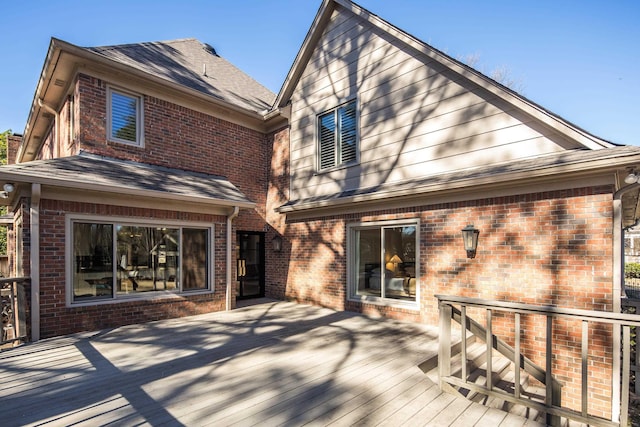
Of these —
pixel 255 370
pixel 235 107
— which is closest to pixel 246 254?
pixel 235 107

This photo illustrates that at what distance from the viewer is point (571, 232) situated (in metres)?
4.73

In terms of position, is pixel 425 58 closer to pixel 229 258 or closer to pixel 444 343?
pixel 444 343

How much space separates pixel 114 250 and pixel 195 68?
21.0ft

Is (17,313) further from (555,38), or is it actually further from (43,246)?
(555,38)

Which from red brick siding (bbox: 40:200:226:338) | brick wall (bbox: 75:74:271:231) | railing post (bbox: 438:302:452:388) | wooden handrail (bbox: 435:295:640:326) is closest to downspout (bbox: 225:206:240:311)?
red brick siding (bbox: 40:200:226:338)

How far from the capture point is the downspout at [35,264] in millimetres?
5312

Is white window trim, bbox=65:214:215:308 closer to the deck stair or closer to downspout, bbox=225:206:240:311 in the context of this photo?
downspout, bbox=225:206:240:311

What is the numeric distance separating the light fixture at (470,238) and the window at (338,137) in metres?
3.20

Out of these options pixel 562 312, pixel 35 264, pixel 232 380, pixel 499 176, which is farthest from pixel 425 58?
pixel 35 264

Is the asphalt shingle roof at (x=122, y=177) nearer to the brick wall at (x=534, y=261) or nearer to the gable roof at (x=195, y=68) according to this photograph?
the gable roof at (x=195, y=68)

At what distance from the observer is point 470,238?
5613 millimetres

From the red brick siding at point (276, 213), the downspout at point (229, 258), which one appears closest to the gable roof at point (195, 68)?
the red brick siding at point (276, 213)

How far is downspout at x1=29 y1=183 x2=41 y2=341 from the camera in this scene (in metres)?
5.31

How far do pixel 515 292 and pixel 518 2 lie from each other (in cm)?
756
